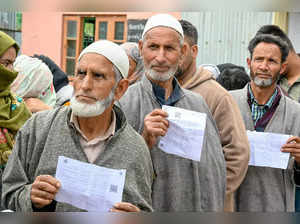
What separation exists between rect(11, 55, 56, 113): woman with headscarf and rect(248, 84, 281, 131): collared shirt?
1.51 metres

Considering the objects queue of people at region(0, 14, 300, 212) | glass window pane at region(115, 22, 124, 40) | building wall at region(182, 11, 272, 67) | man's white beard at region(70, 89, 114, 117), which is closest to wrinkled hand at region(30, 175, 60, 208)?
queue of people at region(0, 14, 300, 212)

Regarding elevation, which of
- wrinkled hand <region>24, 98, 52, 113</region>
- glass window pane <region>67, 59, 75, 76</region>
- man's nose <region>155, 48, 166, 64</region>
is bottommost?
glass window pane <region>67, 59, 75, 76</region>

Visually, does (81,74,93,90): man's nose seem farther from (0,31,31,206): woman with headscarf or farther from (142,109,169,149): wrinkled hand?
(0,31,31,206): woman with headscarf

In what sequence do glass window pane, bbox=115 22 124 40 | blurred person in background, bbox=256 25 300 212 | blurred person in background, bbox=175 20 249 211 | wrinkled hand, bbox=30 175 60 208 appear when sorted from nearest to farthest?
wrinkled hand, bbox=30 175 60 208 < blurred person in background, bbox=175 20 249 211 < blurred person in background, bbox=256 25 300 212 < glass window pane, bbox=115 22 124 40

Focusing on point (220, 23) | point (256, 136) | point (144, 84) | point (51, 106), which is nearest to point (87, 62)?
point (144, 84)

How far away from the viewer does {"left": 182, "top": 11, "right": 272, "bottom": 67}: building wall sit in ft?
Answer: 32.0

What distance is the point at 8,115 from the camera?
2.76 m

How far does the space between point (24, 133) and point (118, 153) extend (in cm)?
38

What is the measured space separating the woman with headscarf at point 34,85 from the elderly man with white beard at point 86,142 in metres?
1.59

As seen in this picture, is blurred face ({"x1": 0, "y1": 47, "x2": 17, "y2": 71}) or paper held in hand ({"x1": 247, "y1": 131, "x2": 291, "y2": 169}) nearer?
blurred face ({"x1": 0, "y1": 47, "x2": 17, "y2": 71})

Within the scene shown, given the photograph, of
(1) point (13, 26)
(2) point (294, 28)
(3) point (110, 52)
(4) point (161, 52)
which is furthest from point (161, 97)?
(1) point (13, 26)

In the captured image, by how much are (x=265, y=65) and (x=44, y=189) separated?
2.07m
